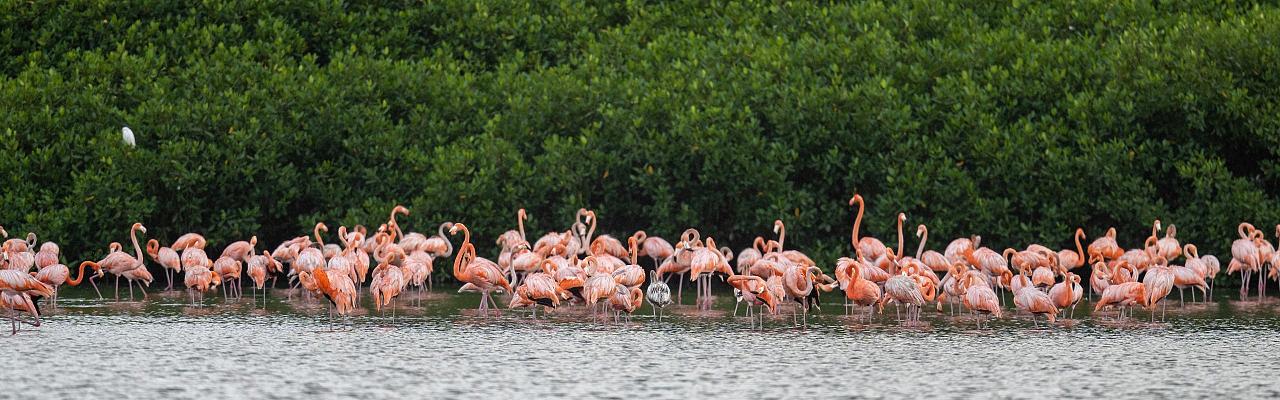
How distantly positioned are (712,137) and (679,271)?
8.71 ft

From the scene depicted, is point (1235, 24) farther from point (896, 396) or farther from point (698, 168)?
point (896, 396)

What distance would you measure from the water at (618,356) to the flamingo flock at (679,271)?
0.82 feet

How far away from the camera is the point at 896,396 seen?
9.37 metres

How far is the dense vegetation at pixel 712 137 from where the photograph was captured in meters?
18.3

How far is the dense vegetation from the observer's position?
60.1 ft

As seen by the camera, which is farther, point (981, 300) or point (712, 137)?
point (712, 137)

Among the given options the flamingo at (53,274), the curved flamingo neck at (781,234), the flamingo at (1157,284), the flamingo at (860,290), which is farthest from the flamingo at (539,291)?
the flamingo at (1157,284)

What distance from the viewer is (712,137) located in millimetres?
18781

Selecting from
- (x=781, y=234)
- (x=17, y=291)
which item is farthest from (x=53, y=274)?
(x=781, y=234)

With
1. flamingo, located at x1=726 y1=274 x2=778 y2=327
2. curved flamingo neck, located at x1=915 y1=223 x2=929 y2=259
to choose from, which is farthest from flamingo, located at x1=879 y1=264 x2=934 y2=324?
curved flamingo neck, located at x1=915 y1=223 x2=929 y2=259

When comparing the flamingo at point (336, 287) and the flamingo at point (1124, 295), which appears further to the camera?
the flamingo at point (1124, 295)

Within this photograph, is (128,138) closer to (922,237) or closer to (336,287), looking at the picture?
(336,287)

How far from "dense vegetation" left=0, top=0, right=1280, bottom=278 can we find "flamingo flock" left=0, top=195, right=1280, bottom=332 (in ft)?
1.52

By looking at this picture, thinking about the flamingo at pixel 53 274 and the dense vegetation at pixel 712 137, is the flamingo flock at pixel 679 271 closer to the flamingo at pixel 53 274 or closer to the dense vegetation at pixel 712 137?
the flamingo at pixel 53 274
